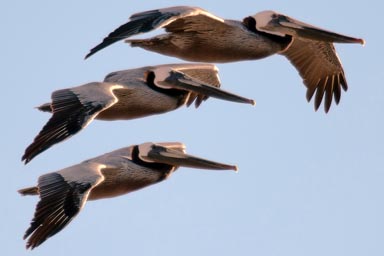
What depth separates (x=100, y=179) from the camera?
2036 centimetres

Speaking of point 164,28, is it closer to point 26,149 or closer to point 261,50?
point 261,50

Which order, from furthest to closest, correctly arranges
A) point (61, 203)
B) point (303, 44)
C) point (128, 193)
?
point (303, 44) → point (128, 193) → point (61, 203)

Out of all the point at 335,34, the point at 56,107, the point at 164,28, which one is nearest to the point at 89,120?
the point at 56,107

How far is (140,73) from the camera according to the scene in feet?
74.3

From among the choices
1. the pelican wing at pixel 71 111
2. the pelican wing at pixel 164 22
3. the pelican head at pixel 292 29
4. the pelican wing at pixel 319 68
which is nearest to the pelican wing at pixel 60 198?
the pelican wing at pixel 71 111

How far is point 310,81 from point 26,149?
6.06m

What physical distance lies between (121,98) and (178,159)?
41.3 inches

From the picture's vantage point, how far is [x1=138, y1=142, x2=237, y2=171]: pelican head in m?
21.6

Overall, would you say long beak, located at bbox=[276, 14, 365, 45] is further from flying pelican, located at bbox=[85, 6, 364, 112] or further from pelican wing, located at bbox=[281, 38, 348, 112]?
pelican wing, located at bbox=[281, 38, 348, 112]

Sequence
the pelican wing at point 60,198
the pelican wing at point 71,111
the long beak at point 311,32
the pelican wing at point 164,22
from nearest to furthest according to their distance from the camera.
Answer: the pelican wing at point 60,198 → the pelican wing at point 71,111 → the pelican wing at point 164,22 → the long beak at point 311,32

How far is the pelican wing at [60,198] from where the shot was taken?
19.5 meters

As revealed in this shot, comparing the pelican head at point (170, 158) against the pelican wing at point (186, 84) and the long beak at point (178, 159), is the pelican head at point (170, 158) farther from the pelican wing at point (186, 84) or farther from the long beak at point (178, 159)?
the pelican wing at point (186, 84)

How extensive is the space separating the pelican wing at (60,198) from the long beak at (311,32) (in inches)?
137

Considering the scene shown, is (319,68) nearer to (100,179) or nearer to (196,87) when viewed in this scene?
(196,87)
